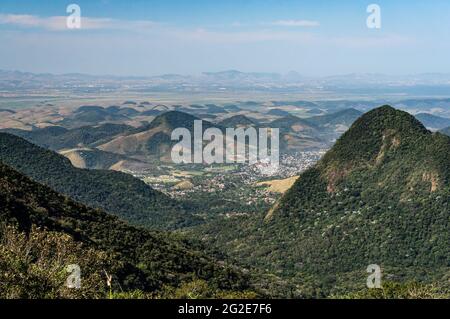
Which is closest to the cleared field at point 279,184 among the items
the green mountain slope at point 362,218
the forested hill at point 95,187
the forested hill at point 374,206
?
the forested hill at point 95,187

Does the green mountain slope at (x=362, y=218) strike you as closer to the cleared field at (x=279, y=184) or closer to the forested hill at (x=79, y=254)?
the forested hill at (x=79, y=254)

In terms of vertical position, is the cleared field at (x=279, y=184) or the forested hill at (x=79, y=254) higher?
the forested hill at (x=79, y=254)

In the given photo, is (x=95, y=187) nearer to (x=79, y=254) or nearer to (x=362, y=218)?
(x=362, y=218)

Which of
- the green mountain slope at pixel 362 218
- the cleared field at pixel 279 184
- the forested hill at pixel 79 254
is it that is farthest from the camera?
the cleared field at pixel 279 184

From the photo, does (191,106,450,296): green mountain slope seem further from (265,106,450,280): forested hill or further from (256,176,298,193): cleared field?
(256,176,298,193): cleared field

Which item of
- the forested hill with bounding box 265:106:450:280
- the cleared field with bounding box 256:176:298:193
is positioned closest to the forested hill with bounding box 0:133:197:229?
the cleared field with bounding box 256:176:298:193

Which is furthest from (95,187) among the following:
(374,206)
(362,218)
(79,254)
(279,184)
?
(79,254)

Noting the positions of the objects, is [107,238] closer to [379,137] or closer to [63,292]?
[63,292]
